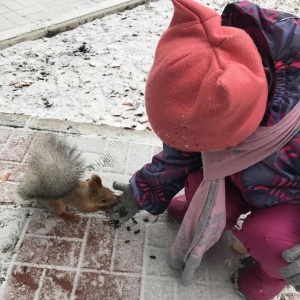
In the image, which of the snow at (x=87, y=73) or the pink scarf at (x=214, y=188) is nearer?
the pink scarf at (x=214, y=188)

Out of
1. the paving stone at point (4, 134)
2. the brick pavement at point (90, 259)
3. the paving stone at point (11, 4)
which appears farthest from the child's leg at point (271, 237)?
the paving stone at point (11, 4)

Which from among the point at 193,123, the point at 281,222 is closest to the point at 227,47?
the point at 193,123

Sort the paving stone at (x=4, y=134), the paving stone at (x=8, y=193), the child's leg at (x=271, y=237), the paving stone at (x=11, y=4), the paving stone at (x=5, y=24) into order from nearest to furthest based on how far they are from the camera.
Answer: the child's leg at (x=271, y=237) → the paving stone at (x=8, y=193) → the paving stone at (x=4, y=134) → the paving stone at (x=5, y=24) → the paving stone at (x=11, y=4)

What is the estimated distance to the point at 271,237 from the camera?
1782mm

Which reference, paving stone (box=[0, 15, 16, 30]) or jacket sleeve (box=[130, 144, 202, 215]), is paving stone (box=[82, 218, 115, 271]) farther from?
paving stone (box=[0, 15, 16, 30])

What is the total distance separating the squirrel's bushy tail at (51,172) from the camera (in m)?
2.11

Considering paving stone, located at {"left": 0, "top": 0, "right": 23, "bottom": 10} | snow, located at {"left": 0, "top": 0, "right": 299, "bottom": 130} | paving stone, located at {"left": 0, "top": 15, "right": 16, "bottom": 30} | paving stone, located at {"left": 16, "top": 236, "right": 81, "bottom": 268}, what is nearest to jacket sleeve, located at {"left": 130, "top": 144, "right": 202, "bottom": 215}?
paving stone, located at {"left": 16, "top": 236, "right": 81, "bottom": 268}

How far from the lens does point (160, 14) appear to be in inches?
185

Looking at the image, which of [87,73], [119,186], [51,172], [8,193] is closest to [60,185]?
[51,172]

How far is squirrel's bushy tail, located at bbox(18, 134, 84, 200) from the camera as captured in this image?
211cm

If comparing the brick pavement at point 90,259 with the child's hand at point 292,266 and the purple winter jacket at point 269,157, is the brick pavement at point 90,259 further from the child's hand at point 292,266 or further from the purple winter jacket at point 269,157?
the child's hand at point 292,266

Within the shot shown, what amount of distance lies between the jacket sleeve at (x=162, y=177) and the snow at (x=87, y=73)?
988 mm

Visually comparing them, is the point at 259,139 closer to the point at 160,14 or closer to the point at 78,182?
the point at 78,182

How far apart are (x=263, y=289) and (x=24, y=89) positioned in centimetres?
229
